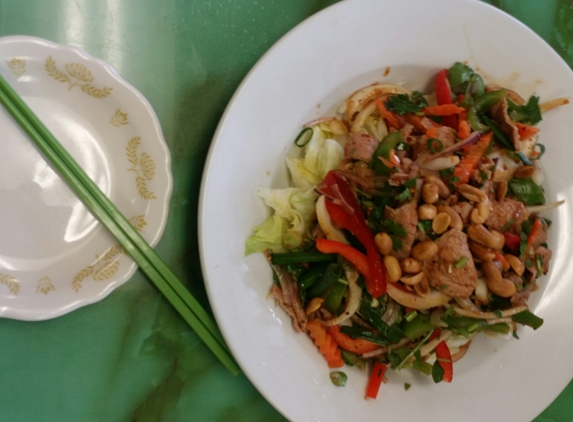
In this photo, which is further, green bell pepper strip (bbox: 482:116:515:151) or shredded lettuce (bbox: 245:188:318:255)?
green bell pepper strip (bbox: 482:116:515:151)

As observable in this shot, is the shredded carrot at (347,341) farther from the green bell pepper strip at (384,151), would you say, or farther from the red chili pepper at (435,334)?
the green bell pepper strip at (384,151)

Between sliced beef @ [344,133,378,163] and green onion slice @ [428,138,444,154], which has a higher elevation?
green onion slice @ [428,138,444,154]

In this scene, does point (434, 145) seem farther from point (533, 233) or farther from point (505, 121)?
point (533, 233)

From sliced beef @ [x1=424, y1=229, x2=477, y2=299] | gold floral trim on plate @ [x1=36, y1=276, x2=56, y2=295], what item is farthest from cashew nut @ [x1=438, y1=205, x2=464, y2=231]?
gold floral trim on plate @ [x1=36, y1=276, x2=56, y2=295]

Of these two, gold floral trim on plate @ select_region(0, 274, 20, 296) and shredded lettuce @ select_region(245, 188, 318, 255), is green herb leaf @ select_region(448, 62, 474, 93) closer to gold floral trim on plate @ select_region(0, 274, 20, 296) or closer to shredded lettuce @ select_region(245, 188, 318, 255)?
shredded lettuce @ select_region(245, 188, 318, 255)

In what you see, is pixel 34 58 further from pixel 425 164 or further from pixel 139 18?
pixel 425 164

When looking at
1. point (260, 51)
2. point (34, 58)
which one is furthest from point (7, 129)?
point (260, 51)

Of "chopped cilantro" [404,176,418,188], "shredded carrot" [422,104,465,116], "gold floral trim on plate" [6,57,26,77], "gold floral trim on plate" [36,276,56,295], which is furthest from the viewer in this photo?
"shredded carrot" [422,104,465,116]
